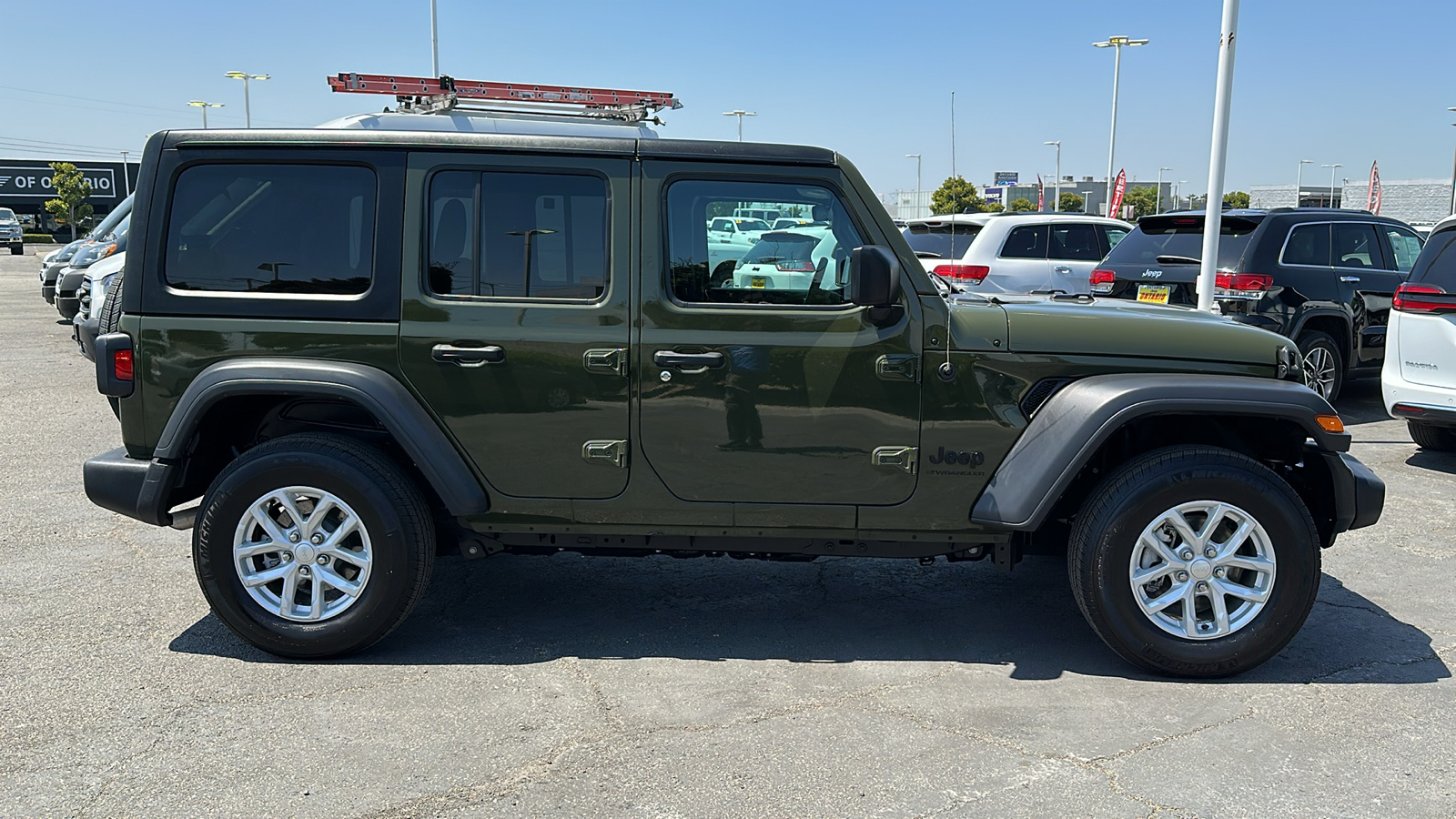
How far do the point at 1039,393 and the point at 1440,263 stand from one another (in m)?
4.74

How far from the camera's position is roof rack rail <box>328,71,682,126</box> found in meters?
7.12

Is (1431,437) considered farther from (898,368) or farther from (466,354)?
(466,354)

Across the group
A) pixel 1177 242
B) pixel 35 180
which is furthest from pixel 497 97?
pixel 35 180

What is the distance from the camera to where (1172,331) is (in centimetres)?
Answer: 412

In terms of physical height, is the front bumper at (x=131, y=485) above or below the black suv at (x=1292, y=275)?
below

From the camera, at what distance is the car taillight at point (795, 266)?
4109 mm

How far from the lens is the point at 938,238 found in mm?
12133

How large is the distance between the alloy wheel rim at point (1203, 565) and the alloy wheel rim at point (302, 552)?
2.80 m

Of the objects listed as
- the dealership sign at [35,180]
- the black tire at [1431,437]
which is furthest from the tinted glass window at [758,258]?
the dealership sign at [35,180]

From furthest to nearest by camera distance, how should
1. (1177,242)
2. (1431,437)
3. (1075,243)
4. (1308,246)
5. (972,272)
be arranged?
(1075,243), (972,272), (1177,242), (1308,246), (1431,437)

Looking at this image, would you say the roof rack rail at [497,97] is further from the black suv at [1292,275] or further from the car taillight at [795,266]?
the black suv at [1292,275]

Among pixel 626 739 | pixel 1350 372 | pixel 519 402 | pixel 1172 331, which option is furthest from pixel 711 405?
pixel 1350 372

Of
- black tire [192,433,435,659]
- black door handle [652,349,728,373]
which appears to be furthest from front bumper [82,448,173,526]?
black door handle [652,349,728,373]

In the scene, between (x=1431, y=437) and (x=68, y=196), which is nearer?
(x=1431, y=437)
